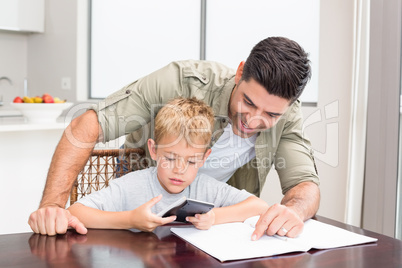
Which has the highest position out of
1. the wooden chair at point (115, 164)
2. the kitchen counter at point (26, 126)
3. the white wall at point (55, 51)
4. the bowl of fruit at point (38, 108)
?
the white wall at point (55, 51)

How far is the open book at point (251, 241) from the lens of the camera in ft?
3.64

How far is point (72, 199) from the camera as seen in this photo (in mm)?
1753

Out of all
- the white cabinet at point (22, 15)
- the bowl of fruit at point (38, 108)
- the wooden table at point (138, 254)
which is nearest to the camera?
the wooden table at point (138, 254)

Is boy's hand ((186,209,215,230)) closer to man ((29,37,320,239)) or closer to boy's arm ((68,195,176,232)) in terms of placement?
boy's arm ((68,195,176,232))

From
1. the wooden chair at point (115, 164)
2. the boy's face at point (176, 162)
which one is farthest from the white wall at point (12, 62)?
the boy's face at point (176, 162)

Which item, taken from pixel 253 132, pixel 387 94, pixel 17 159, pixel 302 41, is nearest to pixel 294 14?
pixel 302 41

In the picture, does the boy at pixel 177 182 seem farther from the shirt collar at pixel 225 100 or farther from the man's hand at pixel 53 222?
the shirt collar at pixel 225 100

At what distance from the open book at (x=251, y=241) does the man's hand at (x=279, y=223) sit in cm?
2

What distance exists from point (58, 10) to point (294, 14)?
7.84 ft

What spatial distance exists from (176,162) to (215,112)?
44 centimetres

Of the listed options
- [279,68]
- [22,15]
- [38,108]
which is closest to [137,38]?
[22,15]

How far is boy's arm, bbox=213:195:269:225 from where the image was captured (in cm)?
138

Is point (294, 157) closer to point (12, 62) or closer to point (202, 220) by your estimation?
point (202, 220)

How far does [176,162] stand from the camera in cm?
147
